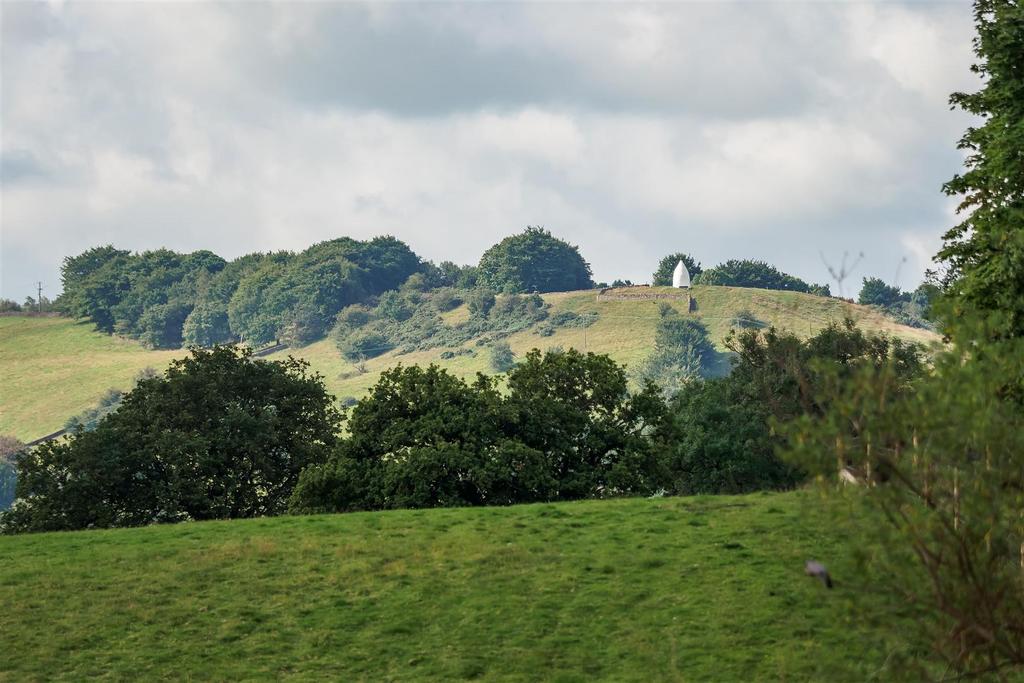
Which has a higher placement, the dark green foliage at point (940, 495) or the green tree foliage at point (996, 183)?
the green tree foliage at point (996, 183)

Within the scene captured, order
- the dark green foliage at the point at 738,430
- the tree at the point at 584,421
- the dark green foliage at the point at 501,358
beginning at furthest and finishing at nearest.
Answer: the dark green foliage at the point at 501,358 < the dark green foliage at the point at 738,430 < the tree at the point at 584,421

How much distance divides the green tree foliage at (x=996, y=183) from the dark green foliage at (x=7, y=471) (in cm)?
13346

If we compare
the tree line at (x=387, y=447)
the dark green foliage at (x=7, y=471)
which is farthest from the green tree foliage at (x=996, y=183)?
the dark green foliage at (x=7, y=471)

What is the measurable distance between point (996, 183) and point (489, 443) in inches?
764

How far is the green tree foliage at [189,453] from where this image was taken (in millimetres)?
50562

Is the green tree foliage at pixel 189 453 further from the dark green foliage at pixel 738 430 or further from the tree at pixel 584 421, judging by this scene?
the dark green foliage at pixel 738 430

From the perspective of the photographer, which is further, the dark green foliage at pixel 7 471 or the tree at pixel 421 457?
the dark green foliage at pixel 7 471

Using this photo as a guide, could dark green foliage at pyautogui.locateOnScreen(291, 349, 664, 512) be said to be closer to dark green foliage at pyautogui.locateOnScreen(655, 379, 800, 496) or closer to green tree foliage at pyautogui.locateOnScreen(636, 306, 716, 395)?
dark green foliage at pyautogui.locateOnScreen(655, 379, 800, 496)

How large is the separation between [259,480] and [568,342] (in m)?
144

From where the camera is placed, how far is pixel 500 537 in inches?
1374

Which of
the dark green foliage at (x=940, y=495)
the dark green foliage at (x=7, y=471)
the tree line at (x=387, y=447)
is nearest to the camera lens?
the dark green foliage at (x=940, y=495)

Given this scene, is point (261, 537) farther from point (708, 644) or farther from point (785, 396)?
point (785, 396)

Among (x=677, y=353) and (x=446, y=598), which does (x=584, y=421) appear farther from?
(x=677, y=353)

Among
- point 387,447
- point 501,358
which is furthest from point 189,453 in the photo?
point 501,358
